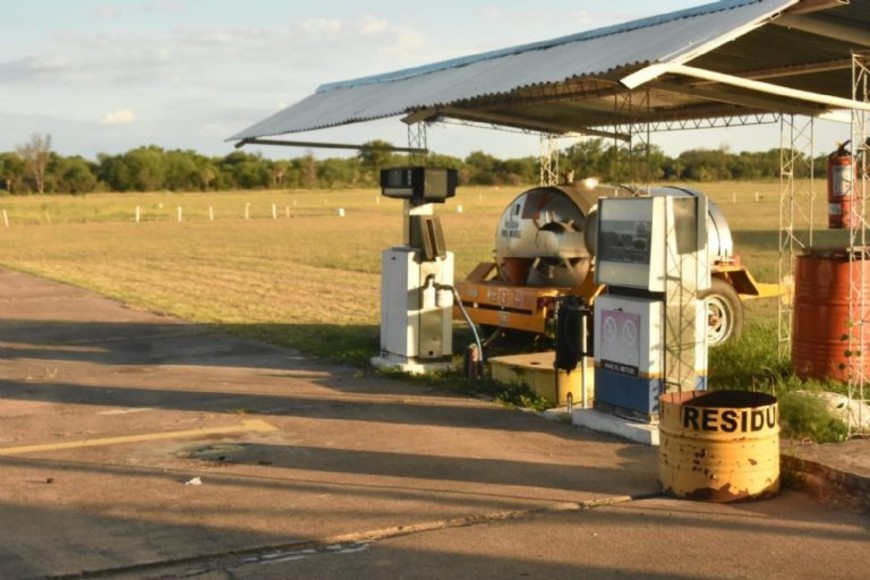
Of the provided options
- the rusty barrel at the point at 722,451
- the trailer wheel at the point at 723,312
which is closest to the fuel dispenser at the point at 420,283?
the trailer wheel at the point at 723,312

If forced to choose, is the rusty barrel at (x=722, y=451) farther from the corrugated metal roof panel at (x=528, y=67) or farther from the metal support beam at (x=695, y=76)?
the corrugated metal roof panel at (x=528, y=67)

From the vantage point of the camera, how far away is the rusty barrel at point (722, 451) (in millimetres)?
6828

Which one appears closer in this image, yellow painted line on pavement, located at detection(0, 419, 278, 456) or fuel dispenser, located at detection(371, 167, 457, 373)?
yellow painted line on pavement, located at detection(0, 419, 278, 456)

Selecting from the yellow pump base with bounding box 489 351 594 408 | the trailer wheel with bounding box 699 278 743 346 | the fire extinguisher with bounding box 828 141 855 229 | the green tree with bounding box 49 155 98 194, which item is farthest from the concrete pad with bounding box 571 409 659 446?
the green tree with bounding box 49 155 98 194

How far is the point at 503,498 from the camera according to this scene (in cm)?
700

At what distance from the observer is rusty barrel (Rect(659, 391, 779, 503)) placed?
683cm

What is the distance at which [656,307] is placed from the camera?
8.43 metres

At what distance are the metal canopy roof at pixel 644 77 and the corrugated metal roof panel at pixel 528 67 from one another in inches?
1.1

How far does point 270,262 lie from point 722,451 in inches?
956

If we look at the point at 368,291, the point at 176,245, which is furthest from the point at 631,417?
the point at 176,245

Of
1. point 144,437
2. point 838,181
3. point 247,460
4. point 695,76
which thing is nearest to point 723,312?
point 838,181

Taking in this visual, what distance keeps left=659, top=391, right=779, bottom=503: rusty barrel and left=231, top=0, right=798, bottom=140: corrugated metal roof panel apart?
3.06 metres

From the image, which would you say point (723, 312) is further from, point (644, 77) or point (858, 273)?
point (644, 77)

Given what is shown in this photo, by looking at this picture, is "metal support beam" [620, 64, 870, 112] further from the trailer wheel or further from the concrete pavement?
the trailer wheel
